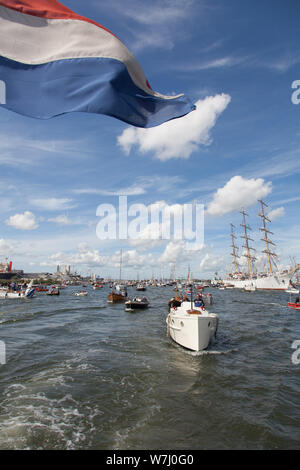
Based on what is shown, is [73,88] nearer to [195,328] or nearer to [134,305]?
[195,328]

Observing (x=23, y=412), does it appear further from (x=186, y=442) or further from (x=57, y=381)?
(x=186, y=442)

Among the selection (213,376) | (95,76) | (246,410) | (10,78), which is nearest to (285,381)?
(213,376)

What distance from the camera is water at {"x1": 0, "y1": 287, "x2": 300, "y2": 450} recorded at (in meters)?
7.02

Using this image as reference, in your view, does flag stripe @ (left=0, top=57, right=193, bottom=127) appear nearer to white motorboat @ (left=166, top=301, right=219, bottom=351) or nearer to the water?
the water

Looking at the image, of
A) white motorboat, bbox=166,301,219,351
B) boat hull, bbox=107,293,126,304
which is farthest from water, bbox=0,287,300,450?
boat hull, bbox=107,293,126,304

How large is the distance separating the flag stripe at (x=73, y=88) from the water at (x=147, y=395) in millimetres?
7968

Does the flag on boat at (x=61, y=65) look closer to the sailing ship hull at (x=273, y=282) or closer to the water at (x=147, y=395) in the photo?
the water at (x=147, y=395)

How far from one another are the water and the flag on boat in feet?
26.3

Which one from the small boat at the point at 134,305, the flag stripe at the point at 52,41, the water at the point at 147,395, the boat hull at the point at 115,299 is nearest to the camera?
the flag stripe at the point at 52,41

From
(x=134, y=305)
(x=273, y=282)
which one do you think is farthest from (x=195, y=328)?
(x=273, y=282)

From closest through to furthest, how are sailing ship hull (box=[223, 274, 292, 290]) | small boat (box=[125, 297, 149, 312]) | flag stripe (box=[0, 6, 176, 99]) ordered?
flag stripe (box=[0, 6, 176, 99]) < small boat (box=[125, 297, 149, 312]) < sailing ship hull (box=[223, 274, 292, 290])

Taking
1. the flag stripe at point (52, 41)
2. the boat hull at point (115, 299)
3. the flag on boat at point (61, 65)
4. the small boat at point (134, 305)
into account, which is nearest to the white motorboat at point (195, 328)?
the flag on boat at point (61, 65)

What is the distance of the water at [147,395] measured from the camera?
276 inches
